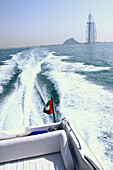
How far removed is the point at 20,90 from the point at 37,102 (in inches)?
92.7

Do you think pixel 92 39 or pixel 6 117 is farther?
pixel 92 39

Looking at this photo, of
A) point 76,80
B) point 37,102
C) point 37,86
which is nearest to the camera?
point 37,102

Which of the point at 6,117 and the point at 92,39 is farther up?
the point at 92,39

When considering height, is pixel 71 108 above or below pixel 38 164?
below

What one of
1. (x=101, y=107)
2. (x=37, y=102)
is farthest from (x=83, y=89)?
(x=37, y=102)

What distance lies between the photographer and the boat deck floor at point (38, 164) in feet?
10.5

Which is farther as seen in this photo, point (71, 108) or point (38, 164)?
point (71, 108)

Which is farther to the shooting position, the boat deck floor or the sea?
the sea

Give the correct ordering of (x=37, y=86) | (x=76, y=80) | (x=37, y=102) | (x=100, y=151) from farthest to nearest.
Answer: (x=76, y=80), (x=37, y=86), (x=37, y=102), (x=100, y=151)

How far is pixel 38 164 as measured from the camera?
329 centimetres

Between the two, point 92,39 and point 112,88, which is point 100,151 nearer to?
point 112,88

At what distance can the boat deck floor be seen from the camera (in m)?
3.21

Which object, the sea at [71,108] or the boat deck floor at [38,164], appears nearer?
the boat deck floor at [38,164]

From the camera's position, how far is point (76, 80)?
11336 mm
